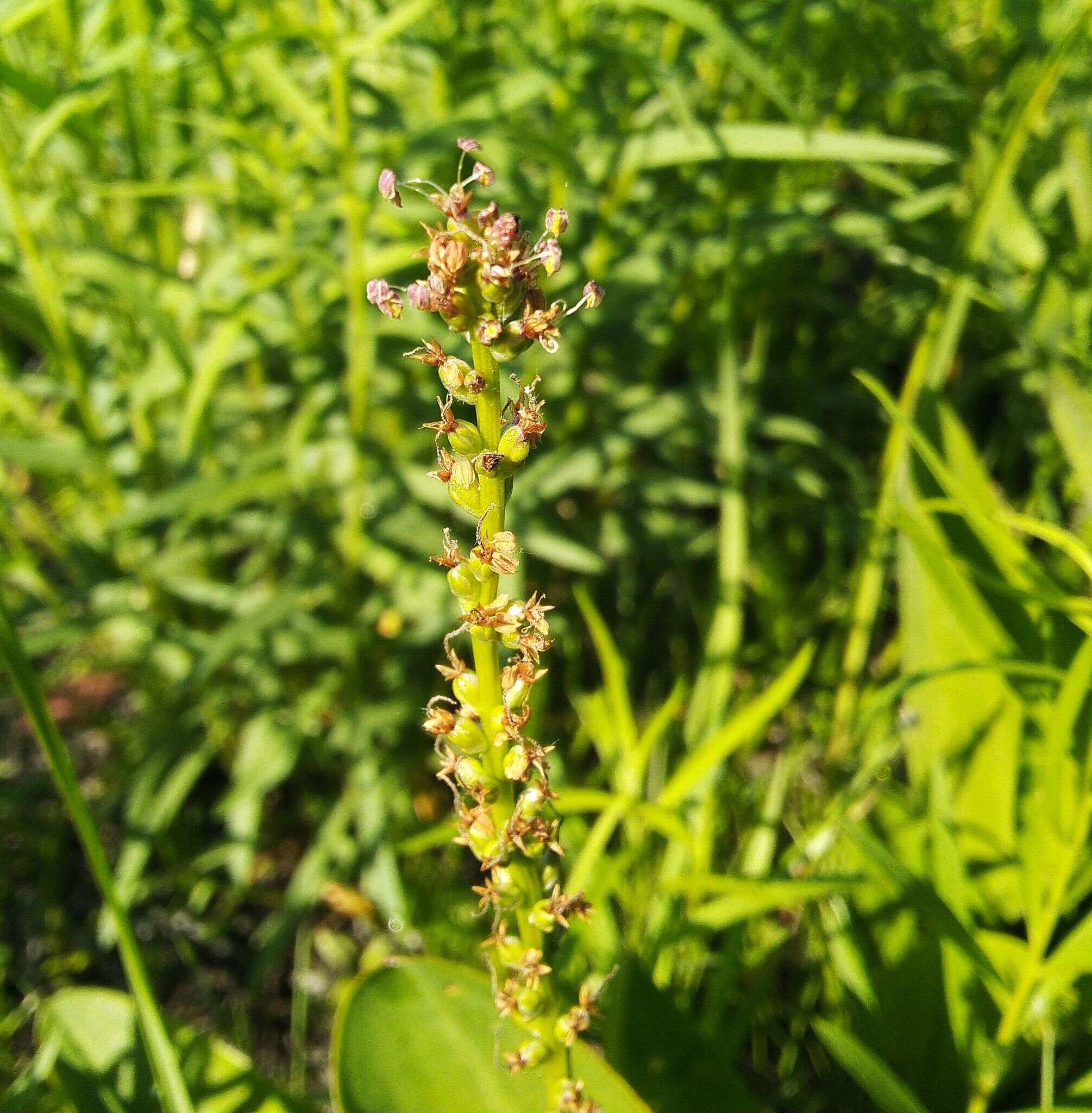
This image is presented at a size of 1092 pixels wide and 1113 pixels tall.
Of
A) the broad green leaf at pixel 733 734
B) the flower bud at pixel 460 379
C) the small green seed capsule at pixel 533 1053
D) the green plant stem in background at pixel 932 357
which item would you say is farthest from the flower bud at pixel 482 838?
the green plant stem in background at pixel 932 357

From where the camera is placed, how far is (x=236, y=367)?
92.8 inches

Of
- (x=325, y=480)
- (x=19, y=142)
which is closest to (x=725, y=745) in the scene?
(x=325, y=480)

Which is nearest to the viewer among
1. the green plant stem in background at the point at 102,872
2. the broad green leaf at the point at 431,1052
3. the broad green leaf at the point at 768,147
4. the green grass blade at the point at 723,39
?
the green plant stem in background at the point at 102,872

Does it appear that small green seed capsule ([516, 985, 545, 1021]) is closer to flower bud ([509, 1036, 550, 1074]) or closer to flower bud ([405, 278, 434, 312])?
flower bud ([509, 1036, 550, 1074])

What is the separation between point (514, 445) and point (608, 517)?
59.5 inches

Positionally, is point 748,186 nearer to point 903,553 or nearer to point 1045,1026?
point 903,553

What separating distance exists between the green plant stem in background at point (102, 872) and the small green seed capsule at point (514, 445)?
0.57m

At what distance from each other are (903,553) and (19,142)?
1.65 metres

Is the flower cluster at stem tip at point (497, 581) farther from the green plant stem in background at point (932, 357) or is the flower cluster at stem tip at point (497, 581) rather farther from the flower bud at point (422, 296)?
the green plant stem in background at point (932, 357)

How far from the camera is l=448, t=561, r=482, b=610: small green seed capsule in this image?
75 centimetres

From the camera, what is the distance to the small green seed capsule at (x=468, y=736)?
0.80 m

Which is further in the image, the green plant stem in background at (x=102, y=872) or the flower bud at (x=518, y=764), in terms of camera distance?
the green plant stem in background at (x=102, y=872)

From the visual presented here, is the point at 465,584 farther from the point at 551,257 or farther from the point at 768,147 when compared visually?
the point at 768,147

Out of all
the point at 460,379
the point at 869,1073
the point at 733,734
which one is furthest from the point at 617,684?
the point at 460,379
